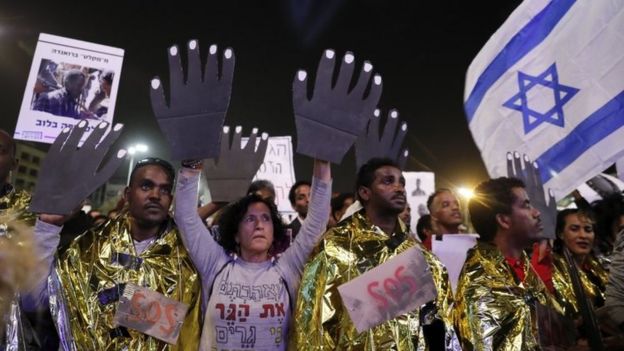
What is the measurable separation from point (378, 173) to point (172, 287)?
56.9 inches

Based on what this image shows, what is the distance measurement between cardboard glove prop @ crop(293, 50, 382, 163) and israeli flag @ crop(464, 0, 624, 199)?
1741 mm

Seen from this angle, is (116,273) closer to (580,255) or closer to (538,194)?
(538,194)

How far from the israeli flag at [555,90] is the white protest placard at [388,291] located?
159cm

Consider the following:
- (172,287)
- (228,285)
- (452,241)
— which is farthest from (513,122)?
(172,287)

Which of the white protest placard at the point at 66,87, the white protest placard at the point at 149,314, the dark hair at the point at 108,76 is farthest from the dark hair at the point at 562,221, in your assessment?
the dark hair at the point at 108,76

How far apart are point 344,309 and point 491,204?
1.46 m

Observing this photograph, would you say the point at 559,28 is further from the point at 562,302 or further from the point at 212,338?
the point at 212,338

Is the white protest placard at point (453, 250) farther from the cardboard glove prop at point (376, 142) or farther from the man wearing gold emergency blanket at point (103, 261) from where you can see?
the man wearing gold emergency blanket at point (103, 261)

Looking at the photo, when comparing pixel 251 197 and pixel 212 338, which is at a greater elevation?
pixel 251 197

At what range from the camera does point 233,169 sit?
3.61 meters

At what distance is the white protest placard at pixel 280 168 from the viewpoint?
262 inches

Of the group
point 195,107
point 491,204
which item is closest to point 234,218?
point 195,107

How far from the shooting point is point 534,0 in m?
4.04

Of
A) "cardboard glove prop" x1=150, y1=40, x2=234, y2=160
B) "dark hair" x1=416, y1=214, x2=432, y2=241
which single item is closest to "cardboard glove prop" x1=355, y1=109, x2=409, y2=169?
"cardboard glove prop" x1=150, y1=40, x2=234, y2=160
